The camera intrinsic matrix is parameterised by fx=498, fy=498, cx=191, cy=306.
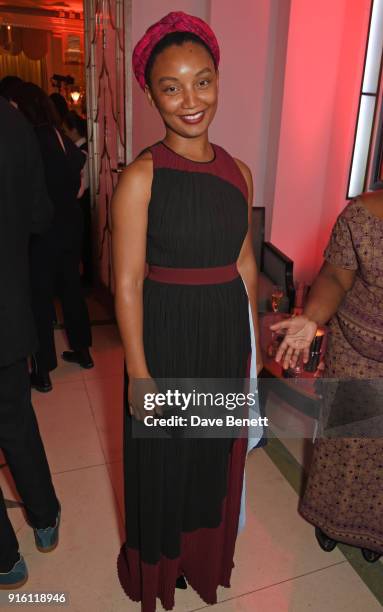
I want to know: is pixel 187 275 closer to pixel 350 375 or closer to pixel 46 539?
pixel 350 375

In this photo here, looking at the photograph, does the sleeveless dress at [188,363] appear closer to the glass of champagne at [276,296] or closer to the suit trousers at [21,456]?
the suit trousers at [21,456]

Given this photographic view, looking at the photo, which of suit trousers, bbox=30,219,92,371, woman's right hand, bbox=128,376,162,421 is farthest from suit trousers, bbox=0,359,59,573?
suit trousers, bbox=30,219,92,371

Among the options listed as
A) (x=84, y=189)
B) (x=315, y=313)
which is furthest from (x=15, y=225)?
(x=84, y=189)

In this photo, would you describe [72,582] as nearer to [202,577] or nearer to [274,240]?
[202,577]

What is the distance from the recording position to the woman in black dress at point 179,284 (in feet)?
3.51

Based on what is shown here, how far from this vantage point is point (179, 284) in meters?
1.17

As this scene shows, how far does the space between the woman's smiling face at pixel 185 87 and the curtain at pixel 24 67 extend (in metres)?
9.10

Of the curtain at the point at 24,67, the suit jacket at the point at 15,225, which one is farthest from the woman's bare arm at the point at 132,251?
the curtain at the point at 24,67

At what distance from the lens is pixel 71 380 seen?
9.66 ft

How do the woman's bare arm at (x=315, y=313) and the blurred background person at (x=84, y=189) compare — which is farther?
the blurred background person at (x=84, y=189)

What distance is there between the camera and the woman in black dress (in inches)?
42.1

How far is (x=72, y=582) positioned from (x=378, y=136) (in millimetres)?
3279

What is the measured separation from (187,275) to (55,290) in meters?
2.08

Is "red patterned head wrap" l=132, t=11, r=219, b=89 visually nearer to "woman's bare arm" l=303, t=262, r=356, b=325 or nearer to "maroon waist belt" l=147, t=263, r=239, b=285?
"maroon waist belt" l=147, t=263, r=239, b=285
